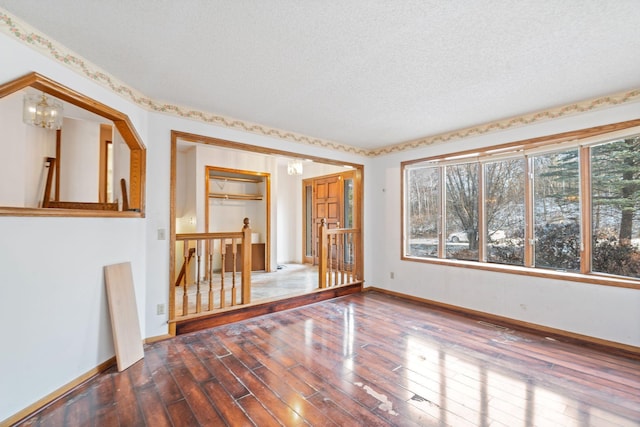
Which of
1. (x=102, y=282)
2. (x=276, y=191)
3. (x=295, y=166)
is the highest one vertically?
(x=295, y=166)

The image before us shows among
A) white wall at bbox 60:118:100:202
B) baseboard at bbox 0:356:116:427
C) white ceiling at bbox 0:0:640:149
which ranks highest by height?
white ceiling at bbox 0:0:640:149

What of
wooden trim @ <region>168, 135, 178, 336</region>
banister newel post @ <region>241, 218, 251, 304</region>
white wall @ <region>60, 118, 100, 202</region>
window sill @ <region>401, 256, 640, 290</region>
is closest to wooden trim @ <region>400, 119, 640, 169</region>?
window sill @ <region>401, 256, 640, 290</region>

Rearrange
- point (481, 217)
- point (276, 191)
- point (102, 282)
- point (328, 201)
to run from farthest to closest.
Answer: point (328, 201), point (276, 191), point (481, 217), point (102, 282)

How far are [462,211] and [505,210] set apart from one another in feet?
1.77

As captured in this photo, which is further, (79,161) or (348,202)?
(348,202)

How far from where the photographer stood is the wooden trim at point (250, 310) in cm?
312

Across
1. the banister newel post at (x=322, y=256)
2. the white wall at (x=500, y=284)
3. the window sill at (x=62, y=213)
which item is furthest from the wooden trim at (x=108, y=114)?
the white wall at (x=500, y=284)

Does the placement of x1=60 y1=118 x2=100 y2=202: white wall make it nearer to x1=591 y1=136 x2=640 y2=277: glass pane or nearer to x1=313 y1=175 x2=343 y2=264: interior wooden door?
x1=313 y1=175 x2=343 y2=264: interior wooden door

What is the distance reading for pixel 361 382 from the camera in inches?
84.2

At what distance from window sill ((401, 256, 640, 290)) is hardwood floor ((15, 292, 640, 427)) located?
66cm

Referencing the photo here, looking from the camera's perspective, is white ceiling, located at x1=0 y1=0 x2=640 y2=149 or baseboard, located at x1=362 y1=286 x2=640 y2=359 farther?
baseboard, located at x1=362 y1=286 x2=640 y2=359

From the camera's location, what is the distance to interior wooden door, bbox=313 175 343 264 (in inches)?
251

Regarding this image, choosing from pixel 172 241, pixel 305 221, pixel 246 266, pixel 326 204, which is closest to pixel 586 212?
pixel 246 266

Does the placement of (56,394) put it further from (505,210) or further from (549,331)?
(505,210)
